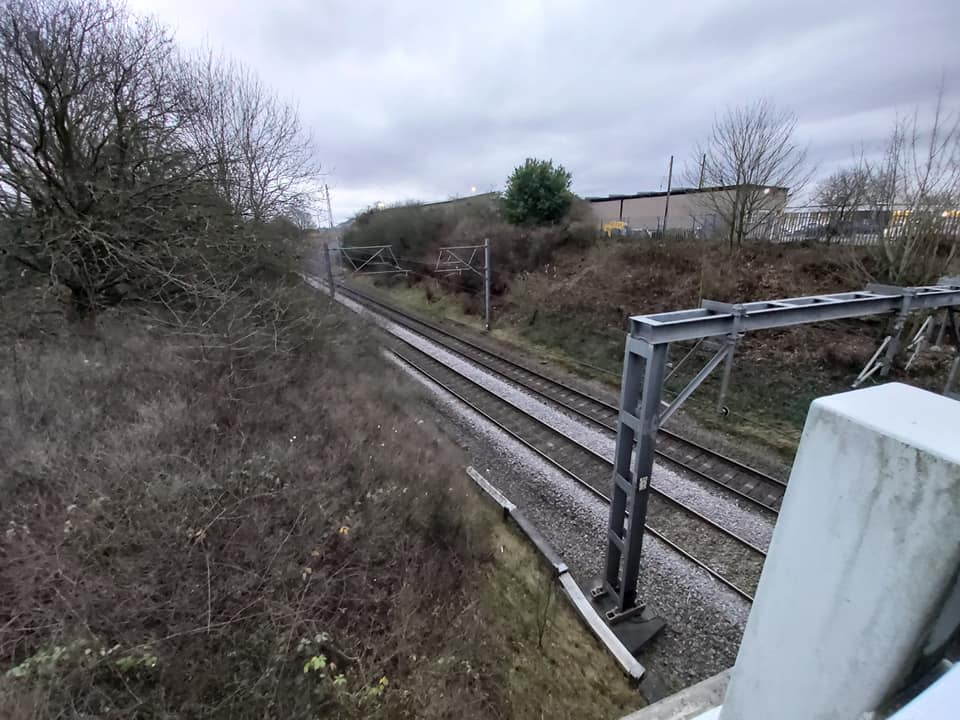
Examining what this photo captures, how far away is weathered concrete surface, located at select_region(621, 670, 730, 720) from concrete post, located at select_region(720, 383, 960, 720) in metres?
1.21

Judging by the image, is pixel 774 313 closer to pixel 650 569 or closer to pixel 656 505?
pixel 656 505

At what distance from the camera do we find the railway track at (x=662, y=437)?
25.0 feet

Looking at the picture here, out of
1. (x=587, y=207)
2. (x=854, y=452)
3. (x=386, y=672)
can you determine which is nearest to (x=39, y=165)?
(x=386, y=672)

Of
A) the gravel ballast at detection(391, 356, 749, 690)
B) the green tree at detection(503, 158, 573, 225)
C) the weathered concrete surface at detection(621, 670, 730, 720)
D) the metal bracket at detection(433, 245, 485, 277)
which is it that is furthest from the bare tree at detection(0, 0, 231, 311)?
the green tree at detection(503, 158, 573, 225)

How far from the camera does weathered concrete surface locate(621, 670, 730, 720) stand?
2227 millimetres

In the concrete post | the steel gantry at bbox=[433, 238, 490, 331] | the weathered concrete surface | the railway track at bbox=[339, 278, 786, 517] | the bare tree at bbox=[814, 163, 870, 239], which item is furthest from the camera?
the steel gantry at bbox=[433, 238, 490, 331]

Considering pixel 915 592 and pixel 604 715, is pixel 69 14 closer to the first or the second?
pixel 915 592

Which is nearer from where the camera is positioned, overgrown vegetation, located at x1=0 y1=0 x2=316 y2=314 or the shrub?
the shrub

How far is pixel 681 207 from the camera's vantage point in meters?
29.2

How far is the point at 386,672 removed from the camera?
4.03m

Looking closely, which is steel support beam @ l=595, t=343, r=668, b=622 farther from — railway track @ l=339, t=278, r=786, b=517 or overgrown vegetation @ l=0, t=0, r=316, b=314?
overgrown vegetation @ l=0, t=0, r=316, b=314

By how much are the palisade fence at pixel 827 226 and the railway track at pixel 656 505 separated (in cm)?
1169

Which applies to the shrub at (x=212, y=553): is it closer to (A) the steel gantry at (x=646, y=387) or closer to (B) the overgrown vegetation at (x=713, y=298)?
(A) the steel gantry at (x=646, y=387)

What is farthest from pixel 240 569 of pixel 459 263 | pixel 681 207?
pixel 681 207
